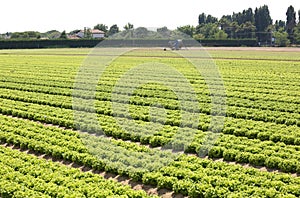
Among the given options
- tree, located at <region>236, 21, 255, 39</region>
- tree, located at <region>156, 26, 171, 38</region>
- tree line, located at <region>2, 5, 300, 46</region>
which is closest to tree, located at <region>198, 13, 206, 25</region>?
tree line, located at <region>2, 5, 300, 46</region>

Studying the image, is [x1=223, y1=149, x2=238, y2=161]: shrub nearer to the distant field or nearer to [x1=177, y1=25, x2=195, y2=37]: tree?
the distant field

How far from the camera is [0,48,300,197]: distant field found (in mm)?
9016

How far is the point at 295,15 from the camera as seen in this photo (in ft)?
423

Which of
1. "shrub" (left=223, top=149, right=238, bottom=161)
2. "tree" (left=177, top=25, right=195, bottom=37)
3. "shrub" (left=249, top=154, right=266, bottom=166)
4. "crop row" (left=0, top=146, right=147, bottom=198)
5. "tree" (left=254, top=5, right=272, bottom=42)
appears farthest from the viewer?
"tree" (left=254, top=5, right=272, bottom=42)

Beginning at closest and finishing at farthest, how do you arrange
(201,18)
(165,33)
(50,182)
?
(50,182) < (165,33) < (201,18)

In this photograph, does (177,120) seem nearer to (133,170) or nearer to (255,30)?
(133,170)

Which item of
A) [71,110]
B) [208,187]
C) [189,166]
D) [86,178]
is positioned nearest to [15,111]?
[71,110]

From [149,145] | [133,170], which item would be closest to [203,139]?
[149,145]

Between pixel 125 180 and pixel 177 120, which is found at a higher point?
pixel 177 120

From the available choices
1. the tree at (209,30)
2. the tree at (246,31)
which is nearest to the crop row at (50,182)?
the tree at (209,30)

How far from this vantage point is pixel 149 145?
495 inches

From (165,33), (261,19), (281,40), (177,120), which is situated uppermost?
(261,19)

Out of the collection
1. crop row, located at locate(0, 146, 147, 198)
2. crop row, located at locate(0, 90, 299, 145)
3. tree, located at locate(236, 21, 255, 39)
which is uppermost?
tree, located at locate(236, 21, 255, 39)

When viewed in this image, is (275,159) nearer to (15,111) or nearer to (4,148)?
(4,148)
